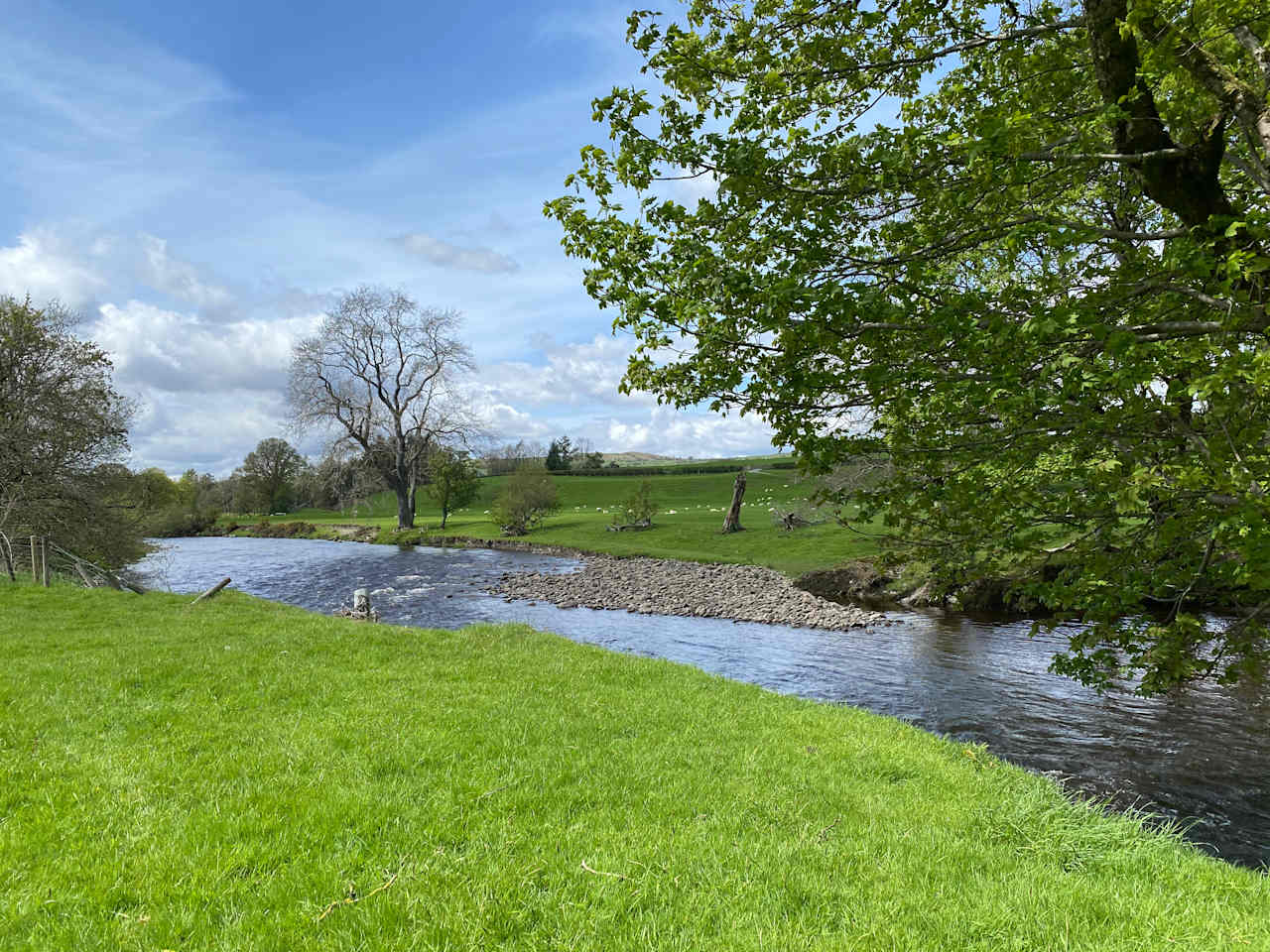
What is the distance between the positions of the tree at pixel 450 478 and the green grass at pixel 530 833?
47.4 m

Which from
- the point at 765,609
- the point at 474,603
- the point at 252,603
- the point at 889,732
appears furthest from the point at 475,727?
the point at 474,603

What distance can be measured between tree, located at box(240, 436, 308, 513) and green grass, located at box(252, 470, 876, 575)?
330 centimetres

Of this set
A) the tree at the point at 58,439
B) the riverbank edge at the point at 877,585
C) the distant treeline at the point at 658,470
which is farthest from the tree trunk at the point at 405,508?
the distant treeline at the point at 658,470

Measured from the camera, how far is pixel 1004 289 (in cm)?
595

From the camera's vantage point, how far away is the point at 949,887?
14.5 feet

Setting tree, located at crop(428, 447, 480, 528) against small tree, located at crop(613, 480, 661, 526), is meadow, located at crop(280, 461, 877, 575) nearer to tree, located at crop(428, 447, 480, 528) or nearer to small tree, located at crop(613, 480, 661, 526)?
small tree, located at crop(613, 480, 661, 526)

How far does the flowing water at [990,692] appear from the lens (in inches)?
332

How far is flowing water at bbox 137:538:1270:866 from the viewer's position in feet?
27.7

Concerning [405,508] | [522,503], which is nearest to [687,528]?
[522,503]

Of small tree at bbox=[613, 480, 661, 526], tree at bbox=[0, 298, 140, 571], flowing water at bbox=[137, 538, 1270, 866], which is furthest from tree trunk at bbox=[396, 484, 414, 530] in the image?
tree at bbox=[0, 298, 140, 571]

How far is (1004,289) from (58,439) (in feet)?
88.9

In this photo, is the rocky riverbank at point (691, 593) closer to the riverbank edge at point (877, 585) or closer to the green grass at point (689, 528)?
the riverbank edge at point (877, 585)

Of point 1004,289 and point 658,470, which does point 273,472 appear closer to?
point 658,470

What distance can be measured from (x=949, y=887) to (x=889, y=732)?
4.70 m
